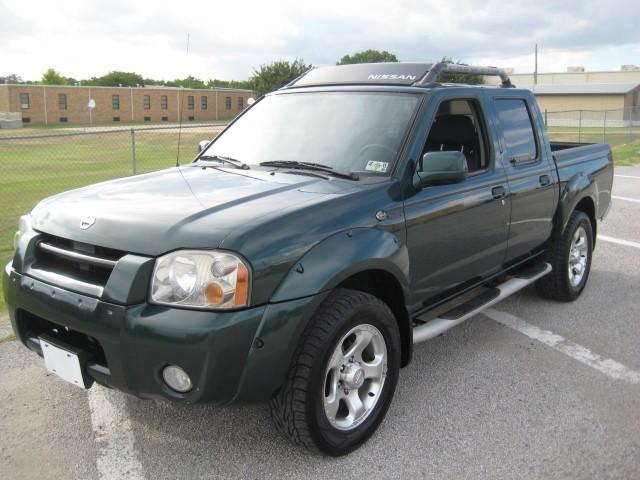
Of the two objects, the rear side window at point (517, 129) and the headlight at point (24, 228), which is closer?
the headlight at point (24, 228)

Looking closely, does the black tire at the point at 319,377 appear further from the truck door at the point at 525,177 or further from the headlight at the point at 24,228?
the truck door at the point at 525,177

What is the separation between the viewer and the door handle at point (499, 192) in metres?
4.29

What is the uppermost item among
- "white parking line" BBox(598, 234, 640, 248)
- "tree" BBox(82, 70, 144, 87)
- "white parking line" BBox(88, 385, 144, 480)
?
"tree" BBox(82, 70, 144, 87)

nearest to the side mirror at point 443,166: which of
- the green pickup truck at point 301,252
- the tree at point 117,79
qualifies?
the green pickup truck at point 301,252

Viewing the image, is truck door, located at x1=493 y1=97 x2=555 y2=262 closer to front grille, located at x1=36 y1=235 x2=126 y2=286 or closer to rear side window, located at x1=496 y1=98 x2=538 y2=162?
rear side window, located at x1=496 y1=98 x2=538 y2=162

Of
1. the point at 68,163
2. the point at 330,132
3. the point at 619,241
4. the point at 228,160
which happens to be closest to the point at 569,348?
the point at 330,132

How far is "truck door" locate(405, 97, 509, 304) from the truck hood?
0.56 meters

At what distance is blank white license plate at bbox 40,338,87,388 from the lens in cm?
295

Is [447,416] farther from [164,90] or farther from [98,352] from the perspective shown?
[164,90]

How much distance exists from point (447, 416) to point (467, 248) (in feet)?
3.62

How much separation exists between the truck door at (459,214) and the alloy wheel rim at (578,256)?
4.45 ft

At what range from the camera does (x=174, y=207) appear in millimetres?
3143

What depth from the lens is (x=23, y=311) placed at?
3.20 m

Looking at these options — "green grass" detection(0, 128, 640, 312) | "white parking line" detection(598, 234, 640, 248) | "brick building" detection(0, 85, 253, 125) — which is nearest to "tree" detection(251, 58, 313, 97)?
"brick building" detection(0, 85, 253, 125)
